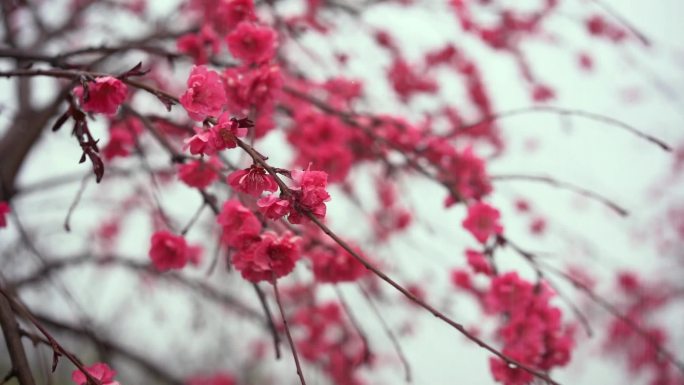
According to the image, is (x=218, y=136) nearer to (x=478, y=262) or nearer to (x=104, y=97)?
(x=104, y=97)

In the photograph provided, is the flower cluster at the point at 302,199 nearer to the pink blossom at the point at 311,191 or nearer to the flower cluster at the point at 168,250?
the pink blossom at the point at 311,191

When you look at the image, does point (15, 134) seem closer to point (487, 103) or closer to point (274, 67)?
point (274, 67)

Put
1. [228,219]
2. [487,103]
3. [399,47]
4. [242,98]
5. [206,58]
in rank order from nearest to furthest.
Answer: [228,219] → [242,98] → [206,58] → [399,47] → [487,103]

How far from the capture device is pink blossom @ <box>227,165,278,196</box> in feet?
2.85

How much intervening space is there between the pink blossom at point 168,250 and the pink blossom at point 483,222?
79cm

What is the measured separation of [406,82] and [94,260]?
2179mm

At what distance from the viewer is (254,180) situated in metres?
0.88

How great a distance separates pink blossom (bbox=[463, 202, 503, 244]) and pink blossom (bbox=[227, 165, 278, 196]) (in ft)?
2.51

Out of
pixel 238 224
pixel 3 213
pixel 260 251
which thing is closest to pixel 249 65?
pixel 238 224

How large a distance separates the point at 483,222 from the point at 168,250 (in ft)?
2.86

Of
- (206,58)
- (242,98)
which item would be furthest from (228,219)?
A: (206,58)

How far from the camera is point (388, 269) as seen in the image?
3059 mm

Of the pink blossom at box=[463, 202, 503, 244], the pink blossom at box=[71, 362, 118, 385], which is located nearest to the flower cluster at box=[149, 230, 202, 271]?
the pink blossom at box=[71, 362, 118, 385]

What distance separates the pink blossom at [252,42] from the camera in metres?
1.33
